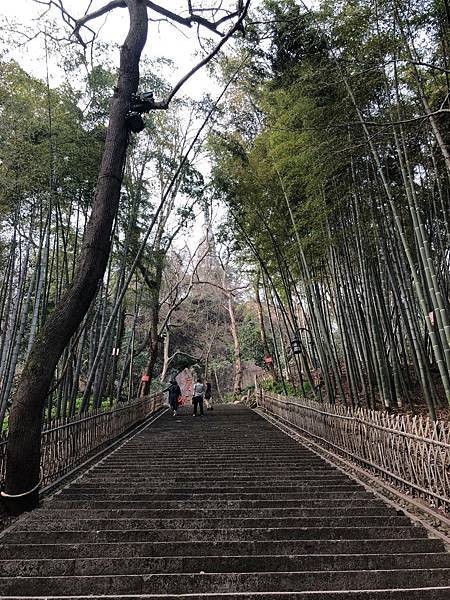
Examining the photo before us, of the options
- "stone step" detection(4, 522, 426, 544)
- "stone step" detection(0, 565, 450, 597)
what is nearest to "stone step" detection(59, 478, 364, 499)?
"stone step" detection(4, 522, 426, 544)

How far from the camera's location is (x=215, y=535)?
96.0 inches

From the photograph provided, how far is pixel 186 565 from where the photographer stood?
2027 millimetres

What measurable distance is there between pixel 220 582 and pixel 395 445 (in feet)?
7.31

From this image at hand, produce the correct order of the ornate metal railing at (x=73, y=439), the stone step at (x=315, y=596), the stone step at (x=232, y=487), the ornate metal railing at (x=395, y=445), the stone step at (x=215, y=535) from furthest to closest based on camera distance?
the ornate metal railing at (x=73, y=439), the stone step at (x=232, y=487), the ornate metal railing at (x=395, y=445), the stone step at (x=215, y=535), the stone step at (x=315, y=596)

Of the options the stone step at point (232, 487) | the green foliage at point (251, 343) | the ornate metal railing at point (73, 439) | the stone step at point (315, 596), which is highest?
the green foliage at point (251, 343)

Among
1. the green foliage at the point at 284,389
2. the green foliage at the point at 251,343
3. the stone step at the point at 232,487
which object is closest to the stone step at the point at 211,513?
the stone step at the point at 232,487

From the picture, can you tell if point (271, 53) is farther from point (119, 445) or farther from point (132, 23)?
point (119, 445)

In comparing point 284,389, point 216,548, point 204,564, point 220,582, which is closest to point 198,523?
point 216,548

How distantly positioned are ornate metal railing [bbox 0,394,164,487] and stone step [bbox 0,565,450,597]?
1.49m

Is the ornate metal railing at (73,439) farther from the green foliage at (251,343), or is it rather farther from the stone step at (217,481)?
the green foliage at (251,343)

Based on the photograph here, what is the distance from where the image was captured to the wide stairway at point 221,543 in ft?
6.11

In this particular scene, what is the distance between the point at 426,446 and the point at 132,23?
4.25 m

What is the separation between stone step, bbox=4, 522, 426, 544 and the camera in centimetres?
242

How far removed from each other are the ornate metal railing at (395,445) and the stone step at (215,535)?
23.7 inches
